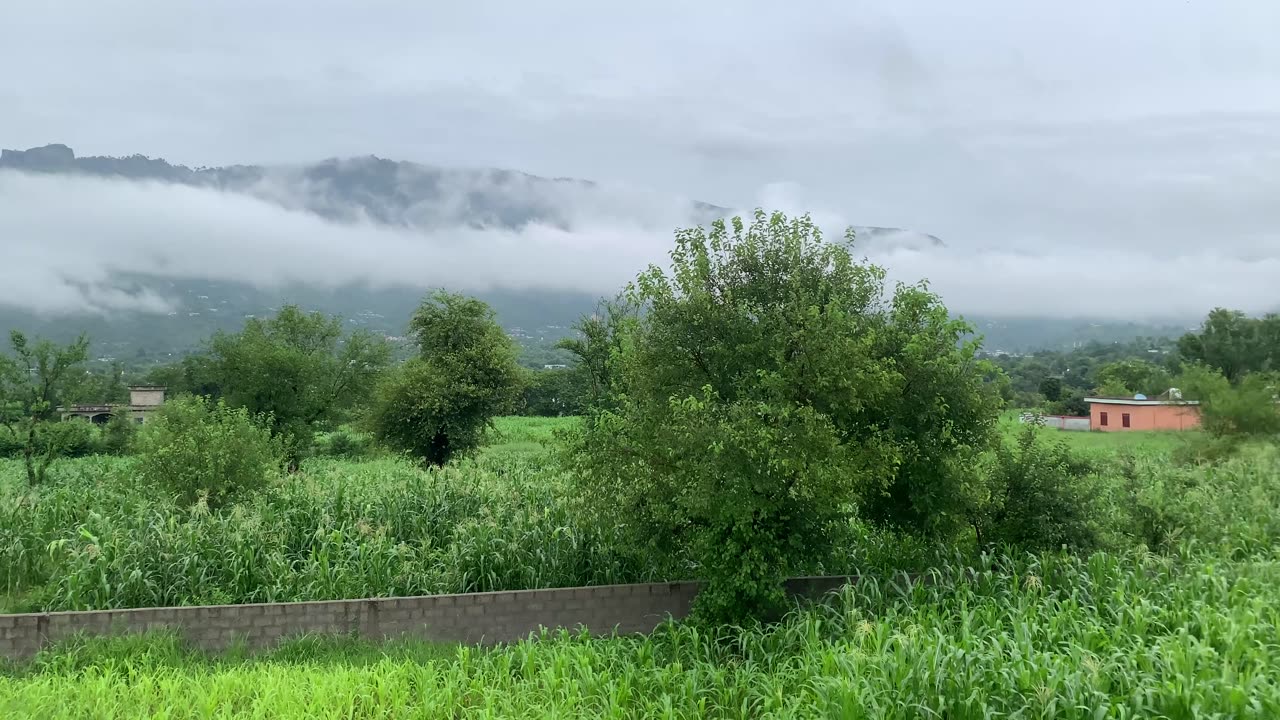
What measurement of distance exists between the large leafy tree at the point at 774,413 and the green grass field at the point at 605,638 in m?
0.91

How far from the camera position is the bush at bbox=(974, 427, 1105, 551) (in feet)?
32.8

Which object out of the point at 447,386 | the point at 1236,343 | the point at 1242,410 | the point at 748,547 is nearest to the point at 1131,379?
the point at 1236,343

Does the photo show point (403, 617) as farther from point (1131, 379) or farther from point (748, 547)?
point (1131, 379)

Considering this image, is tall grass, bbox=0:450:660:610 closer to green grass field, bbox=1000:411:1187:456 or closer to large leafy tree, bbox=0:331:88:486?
large leafy tree, bbox=0:331:88:486

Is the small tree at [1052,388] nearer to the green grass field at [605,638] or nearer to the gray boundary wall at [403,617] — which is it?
the green grass field at [605,638]

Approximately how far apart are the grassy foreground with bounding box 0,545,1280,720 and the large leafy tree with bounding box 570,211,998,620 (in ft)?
3.16

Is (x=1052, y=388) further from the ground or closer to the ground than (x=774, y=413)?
closer to the ground

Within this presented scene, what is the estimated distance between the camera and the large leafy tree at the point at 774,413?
8.38 metres

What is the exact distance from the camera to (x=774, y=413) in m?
8.31

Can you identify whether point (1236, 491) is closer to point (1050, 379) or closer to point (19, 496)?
point (19, 496)

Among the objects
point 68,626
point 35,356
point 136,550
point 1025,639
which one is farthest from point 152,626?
point 35,356

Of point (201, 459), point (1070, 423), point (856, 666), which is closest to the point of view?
point (856, 666)

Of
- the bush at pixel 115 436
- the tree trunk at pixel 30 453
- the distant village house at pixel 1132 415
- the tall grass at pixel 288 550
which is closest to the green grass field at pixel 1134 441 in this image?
the distant village house at pixel 1132 415

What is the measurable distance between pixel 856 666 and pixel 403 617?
6238 mm
